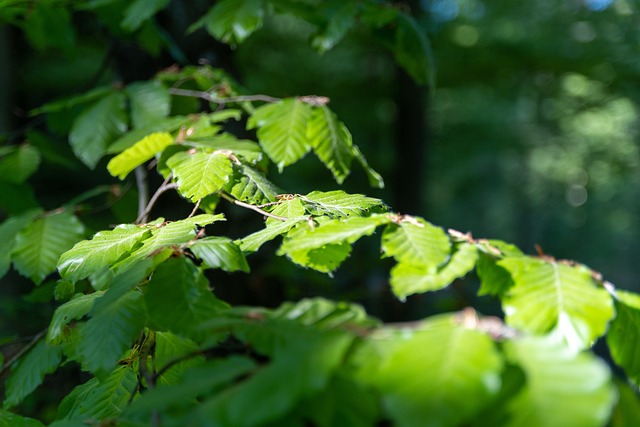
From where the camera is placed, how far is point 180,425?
605 mm

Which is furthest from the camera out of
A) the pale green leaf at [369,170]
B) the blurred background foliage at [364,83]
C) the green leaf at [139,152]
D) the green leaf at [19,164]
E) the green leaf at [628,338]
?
the blurred background foliage at [364,83]

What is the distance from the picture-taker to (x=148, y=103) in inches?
73.4

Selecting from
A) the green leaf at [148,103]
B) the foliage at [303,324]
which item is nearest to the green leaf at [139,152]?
the foliage at [303,324]

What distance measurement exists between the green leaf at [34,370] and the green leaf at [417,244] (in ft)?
2.50

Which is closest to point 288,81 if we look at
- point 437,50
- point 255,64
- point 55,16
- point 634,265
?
point 255,64

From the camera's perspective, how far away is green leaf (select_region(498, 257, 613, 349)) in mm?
687

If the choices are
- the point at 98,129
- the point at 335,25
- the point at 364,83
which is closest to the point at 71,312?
the point at 98,129

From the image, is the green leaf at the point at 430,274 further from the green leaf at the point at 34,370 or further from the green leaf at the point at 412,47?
the green leaf at the point at 412,47

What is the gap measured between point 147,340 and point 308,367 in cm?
67

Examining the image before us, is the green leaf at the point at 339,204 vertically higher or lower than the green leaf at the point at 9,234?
higher

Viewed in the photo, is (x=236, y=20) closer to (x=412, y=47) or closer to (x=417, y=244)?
(x=412, y=47)

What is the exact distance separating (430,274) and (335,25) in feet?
4.28

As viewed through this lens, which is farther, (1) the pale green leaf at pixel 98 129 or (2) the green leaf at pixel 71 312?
(1) the pale green leaf at pixel 98 129

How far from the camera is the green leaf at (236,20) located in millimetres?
1781
